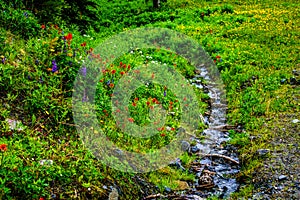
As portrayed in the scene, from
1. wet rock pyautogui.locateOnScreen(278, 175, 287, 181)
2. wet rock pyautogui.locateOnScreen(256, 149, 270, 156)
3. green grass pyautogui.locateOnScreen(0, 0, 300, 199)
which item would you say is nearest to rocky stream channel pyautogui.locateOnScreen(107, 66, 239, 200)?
green grass pyautogui.locateOnScreen(0, 0, 300, 199)

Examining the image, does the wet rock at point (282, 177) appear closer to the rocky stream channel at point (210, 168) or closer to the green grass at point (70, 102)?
the green grass at point (70, 102)

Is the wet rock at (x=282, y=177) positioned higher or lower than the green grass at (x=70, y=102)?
lower

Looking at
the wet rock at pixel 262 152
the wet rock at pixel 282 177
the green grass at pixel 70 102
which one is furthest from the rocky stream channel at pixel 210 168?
the wet rock at pixel 282 177

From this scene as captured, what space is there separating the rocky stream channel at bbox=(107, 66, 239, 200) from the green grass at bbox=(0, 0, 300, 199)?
191 millimetres

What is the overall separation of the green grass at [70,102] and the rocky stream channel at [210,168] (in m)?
0.19

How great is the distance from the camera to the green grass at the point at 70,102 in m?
5.12

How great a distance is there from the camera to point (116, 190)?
18.2 feet

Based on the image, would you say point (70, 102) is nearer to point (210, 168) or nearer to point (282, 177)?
point (210, 168)

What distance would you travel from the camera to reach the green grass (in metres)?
5.12

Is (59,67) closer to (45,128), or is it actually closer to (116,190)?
(45,128)

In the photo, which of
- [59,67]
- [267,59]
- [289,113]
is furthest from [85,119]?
[267,59]

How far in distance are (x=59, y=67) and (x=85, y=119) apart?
150 cm

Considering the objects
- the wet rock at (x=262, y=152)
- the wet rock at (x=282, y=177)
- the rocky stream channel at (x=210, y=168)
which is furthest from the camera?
the wet rock at (x=262, y=152)

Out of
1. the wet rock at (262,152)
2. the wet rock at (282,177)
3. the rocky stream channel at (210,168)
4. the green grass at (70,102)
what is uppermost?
the green grass at (70,102)
